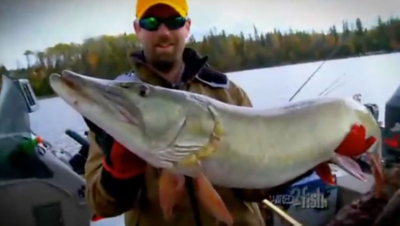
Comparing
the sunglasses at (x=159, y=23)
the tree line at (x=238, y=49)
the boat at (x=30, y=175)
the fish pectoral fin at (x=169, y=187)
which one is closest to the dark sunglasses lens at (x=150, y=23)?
the sunglasses at (x=159, y=23)

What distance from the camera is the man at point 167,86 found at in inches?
45.6

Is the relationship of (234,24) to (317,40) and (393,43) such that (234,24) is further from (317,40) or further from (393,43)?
(393,43)

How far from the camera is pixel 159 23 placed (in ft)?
3.94

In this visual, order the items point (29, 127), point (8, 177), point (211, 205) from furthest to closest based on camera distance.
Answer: point (29, 127)
point (8, 177)
point (211, 205)

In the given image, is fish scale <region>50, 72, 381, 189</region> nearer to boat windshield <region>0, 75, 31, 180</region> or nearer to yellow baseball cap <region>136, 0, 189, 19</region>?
yellow baseball cap <region>136, 0, 189, 19</region>

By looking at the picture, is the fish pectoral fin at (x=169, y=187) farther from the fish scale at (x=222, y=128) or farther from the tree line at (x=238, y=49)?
the tree line at (x=238, y=49)

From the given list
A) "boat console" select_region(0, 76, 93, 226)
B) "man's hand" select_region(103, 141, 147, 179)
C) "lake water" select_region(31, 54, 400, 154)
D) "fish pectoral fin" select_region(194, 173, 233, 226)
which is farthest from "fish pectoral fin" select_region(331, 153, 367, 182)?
"lake water" select_region(31, 54, 400, 154)

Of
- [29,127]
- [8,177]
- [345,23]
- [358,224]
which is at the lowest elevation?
[358,224]

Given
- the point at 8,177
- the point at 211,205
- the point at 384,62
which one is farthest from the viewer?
the point at 384,62

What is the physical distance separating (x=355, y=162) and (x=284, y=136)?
0.21m

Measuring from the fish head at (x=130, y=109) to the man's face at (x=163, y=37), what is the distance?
0.26 meters

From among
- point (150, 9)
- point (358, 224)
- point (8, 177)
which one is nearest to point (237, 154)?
point (150, 9)

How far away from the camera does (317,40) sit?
2969 millimetres

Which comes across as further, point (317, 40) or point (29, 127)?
A: point (317, 40)
